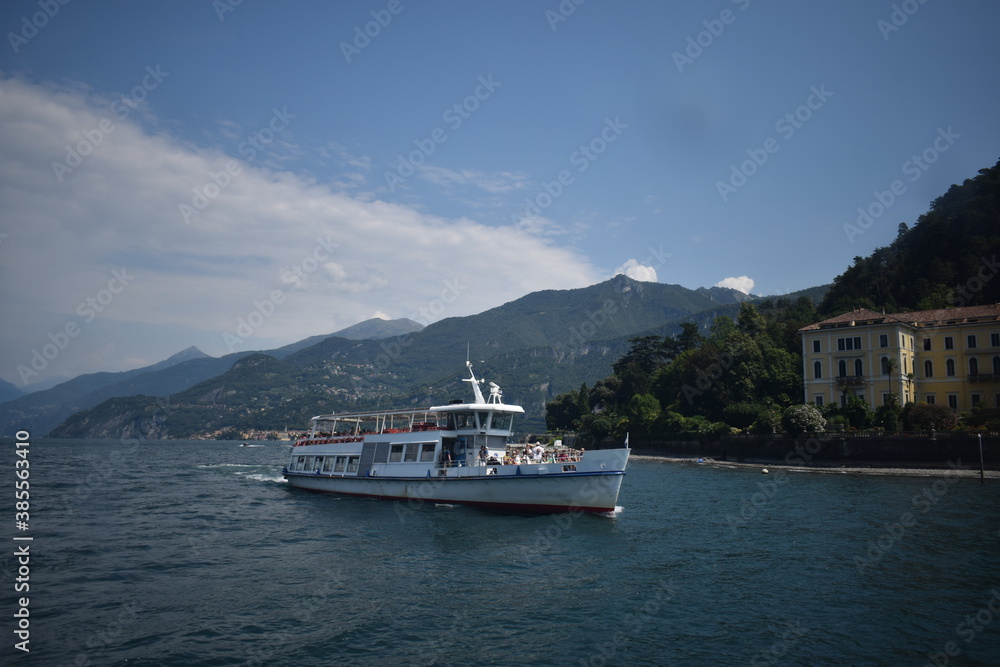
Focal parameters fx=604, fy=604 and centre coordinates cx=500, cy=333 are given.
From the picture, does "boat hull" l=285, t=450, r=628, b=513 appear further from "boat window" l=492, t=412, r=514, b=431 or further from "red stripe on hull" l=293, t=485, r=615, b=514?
"boat window" l=492, t=412, r=514, b=431

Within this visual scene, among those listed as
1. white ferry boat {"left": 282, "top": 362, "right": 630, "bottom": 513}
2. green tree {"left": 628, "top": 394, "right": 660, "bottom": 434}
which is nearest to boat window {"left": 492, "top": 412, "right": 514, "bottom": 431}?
white ferry boat {"left": 282, "top": 362, "right": 630, "bottom": 513}

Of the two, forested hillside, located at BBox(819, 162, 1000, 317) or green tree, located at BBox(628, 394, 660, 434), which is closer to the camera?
forested hillside, located at BBox(819, 162, 1000, 317)

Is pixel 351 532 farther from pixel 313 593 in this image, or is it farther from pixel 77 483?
pixel 77 483

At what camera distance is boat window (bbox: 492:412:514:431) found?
33656 millimetres

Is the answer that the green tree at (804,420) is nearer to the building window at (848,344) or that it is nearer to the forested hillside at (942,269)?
the building window at (848,344)

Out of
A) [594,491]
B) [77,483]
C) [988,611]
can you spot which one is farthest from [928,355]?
[77,483]

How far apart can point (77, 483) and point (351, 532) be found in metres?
32.4

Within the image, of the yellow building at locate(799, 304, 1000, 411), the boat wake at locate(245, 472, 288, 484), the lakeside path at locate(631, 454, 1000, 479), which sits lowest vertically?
the boat wake at locate(245, 472, 288, 484)

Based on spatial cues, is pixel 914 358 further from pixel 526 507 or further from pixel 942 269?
pixel 526 507

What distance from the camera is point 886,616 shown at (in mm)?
14617

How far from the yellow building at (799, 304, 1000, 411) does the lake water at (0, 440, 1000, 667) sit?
2896 centimetres

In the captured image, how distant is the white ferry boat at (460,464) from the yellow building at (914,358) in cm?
4166

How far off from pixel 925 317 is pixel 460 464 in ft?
179

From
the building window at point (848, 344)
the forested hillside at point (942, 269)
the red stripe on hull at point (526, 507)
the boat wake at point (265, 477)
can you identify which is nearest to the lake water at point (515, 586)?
→ the red stripe on hull at point (526, 507)
